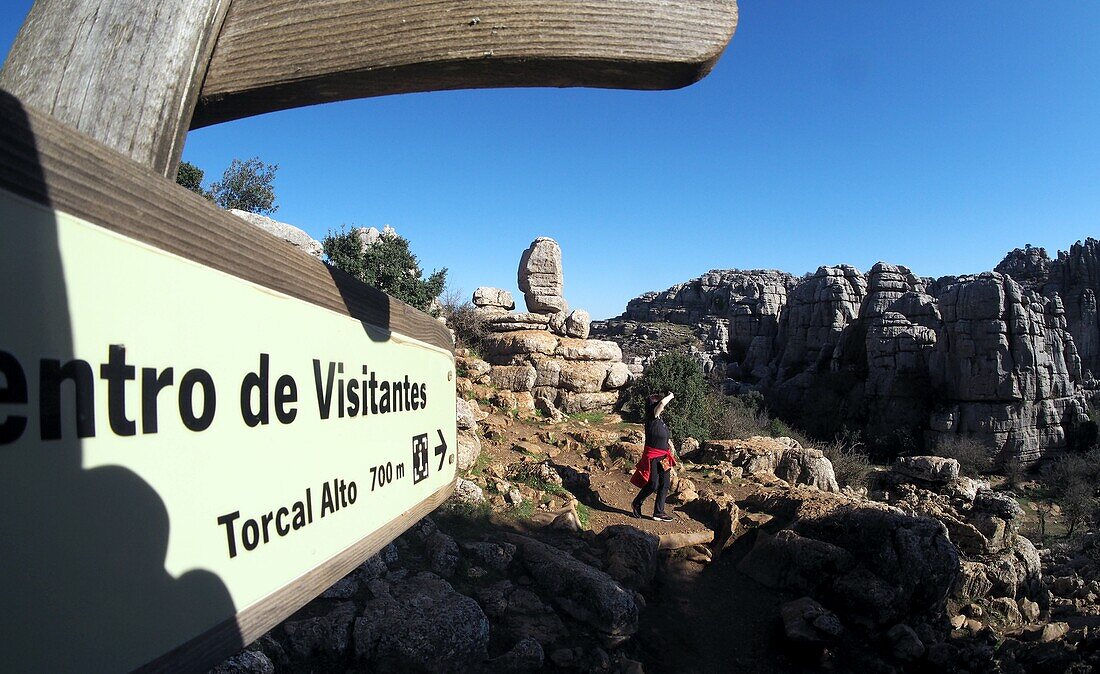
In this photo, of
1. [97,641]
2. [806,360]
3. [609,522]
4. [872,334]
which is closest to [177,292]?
[97,641]

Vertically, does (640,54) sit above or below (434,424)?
above

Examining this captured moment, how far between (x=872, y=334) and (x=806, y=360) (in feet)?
21.9

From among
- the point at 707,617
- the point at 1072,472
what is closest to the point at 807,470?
the point at 707,617

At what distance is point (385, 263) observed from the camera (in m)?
15.4

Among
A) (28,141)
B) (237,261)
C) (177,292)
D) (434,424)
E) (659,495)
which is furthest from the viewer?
(659,495)

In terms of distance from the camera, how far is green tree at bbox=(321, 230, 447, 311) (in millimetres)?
15000

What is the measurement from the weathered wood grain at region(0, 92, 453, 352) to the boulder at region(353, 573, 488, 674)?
3.10 metres

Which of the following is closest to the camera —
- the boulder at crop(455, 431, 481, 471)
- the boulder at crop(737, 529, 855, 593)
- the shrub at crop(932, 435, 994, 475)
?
the boulder at crop(737, 529, 855, 593)

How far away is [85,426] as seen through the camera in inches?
23.8

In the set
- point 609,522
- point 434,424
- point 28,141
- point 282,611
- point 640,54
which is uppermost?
point 640,54

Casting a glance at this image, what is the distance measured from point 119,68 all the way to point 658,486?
Answer: 769 centimetres

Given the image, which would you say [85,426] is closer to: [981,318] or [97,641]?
[97,641]

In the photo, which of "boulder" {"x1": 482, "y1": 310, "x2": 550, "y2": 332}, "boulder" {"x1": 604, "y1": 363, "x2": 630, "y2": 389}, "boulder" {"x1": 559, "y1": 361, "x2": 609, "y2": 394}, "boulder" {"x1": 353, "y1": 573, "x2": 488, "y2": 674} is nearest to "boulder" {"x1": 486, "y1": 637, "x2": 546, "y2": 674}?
"boulder" {"x1": 353, "y1": 573, "x2": 488, "y2": 674}

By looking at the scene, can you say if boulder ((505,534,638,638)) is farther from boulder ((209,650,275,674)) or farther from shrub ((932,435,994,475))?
shrub ((932,435,994,475))
